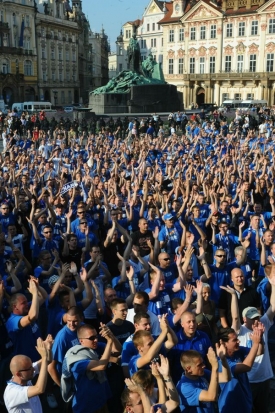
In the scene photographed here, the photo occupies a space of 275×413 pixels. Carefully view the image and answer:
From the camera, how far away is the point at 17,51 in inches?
2616

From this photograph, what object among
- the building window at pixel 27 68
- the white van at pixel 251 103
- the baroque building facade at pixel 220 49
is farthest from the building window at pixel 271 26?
the building window at pixel 27 68

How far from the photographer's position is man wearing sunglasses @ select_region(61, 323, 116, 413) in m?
3.99

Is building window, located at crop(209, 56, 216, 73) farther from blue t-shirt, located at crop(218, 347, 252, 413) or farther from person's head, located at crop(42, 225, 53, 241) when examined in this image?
blue t-shirt, located at crop(218, 347, 252, 413)

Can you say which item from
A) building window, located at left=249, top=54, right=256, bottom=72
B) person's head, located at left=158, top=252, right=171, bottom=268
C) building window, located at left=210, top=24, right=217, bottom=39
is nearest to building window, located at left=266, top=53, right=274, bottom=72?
building window, located at left=249, top=54, right=256, bottom=72

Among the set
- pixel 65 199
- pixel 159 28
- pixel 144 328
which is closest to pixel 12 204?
pixel 65 199

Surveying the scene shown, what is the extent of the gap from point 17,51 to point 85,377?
68967mm

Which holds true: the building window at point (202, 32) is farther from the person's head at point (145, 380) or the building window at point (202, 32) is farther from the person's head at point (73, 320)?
the person's head at point (145, 380)

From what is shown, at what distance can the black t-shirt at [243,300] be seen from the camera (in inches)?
225

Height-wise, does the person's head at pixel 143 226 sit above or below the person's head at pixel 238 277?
above

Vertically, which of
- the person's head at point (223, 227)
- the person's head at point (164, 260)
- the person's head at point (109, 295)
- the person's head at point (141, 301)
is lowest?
the person's head at point (109, 295)

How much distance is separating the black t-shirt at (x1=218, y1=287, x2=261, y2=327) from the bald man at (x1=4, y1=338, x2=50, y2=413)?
2764 millimetres

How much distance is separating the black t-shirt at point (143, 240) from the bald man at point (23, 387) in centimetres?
377

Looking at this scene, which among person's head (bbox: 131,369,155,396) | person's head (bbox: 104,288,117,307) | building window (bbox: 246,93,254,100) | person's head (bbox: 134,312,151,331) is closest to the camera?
person's head (bbox: 131,369,155,396)

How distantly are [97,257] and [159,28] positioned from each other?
7517cm
